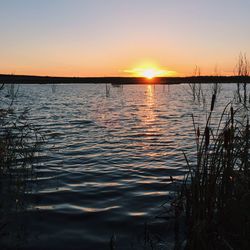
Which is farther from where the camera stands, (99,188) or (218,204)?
(99,188)

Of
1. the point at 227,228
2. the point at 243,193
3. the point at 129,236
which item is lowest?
the point at 129,236

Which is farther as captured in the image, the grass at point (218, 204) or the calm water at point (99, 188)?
the calm water at point (99, 188)

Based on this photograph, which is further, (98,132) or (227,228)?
(98,132)

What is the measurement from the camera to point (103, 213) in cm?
671

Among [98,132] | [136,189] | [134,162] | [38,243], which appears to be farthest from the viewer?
[98,132]

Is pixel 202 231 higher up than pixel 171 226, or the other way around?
pixel 202 231

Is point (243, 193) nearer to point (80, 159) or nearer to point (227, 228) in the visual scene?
point (227, 228)

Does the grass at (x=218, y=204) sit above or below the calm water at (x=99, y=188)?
above

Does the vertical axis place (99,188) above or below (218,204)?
below

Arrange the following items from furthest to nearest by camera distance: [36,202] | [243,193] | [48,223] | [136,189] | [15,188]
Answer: [136,189]
[15,188]
[36,202]
[48,223]
[243,193]

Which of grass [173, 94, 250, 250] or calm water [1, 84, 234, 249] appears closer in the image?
grass [173, 94, 250, 250]

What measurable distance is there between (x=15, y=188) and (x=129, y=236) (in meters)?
3.26

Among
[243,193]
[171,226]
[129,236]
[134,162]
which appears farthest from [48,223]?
[134,162]

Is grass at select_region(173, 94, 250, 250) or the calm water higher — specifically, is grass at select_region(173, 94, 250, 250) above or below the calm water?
above
